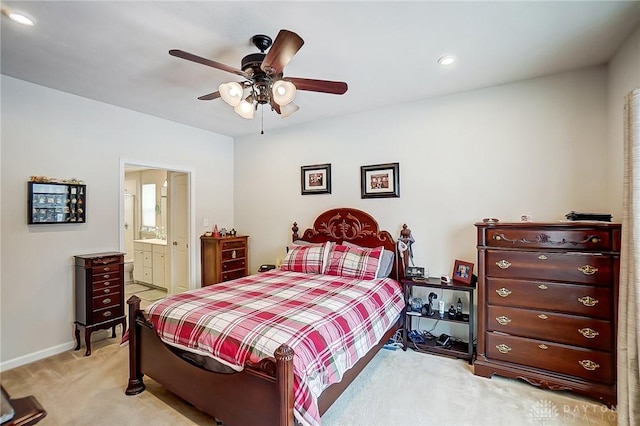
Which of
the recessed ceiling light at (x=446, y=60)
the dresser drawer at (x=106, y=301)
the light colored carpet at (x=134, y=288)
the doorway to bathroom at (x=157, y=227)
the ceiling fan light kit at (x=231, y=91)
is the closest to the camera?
the ceiling fan light kit at (x=231, y=91)

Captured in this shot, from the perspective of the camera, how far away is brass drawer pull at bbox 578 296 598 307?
233 cm

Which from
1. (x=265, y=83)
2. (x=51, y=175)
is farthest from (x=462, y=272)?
(x=51, y=175)

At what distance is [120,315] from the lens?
11.4 ft

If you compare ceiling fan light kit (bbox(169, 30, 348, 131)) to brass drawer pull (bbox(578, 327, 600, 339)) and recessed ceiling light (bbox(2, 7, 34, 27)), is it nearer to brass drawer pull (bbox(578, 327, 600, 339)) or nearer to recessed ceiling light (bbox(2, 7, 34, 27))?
recessed ceiling light (bbox(2, 7, 34, 27))

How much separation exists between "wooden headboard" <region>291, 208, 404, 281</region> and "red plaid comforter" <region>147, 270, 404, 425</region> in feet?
2.49

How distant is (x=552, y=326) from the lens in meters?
2.46

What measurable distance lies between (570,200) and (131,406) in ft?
13.6

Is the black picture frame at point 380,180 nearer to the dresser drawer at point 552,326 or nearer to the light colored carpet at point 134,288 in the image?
the dresser drawer at point 552,326

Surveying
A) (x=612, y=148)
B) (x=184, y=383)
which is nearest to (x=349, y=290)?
(x=184, y=383)

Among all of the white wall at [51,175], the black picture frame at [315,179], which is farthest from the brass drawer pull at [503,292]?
the white wall at [51,175]

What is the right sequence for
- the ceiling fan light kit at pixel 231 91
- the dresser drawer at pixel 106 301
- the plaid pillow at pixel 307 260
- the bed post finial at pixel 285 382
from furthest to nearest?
the plaid pillow at pixel 307 260, the dresser drawer at pixel 106 301, the ceiling fan light kit at pixel 231 91, the bed post finial at pixel 285 382

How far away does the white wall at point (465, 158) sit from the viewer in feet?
9.29

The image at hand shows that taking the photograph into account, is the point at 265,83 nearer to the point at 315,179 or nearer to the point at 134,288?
the point at 315,179

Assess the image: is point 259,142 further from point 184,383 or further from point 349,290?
point 184,383
